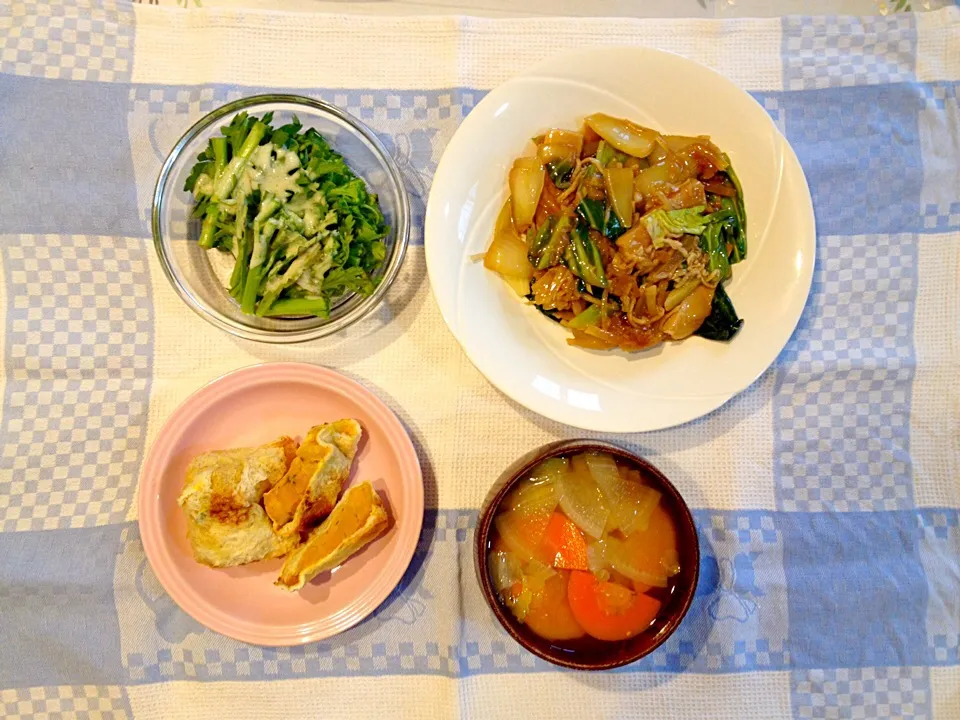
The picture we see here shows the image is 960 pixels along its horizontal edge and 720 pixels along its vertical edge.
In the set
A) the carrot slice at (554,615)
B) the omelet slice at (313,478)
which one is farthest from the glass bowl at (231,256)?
the carrot slice at (554,615)

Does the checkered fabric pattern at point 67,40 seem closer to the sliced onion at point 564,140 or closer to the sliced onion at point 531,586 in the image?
the sliced onion at point 564,140

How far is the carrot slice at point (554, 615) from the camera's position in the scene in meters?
1.66

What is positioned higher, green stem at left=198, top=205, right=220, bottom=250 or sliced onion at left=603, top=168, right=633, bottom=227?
sliced onion at left=603, top=168, right=633, bottom=227

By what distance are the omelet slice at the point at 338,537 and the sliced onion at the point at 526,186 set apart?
0.78 metres

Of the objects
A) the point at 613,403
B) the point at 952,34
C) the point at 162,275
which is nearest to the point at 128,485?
the point at 162,275

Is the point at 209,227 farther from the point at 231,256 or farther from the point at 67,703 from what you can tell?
the point at 67,703

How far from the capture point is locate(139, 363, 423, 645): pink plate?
173cm

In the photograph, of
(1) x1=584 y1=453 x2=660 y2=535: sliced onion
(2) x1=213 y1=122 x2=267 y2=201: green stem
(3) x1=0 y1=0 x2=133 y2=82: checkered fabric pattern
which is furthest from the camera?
(3) x1=0 y1=0 x2=133 y2=82: checkered fabric pattern

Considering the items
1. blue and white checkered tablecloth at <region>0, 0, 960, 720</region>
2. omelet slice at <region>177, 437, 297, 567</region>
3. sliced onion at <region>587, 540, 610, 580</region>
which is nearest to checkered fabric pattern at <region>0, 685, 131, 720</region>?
blue and white checkered tablecloth at <region>0, 0, 960, 720</region>

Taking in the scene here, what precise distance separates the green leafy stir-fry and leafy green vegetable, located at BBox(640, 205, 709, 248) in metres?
0.65

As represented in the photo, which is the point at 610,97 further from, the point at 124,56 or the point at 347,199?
the point at 124,56

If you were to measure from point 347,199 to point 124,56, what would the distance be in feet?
2.72

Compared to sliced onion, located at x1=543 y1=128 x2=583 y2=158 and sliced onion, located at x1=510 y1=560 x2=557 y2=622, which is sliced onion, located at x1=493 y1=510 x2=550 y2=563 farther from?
sliced onion, located at x1=543 y1=128 x2=583 y2=158

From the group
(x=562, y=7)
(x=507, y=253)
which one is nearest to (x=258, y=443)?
(x=507, y=253)
